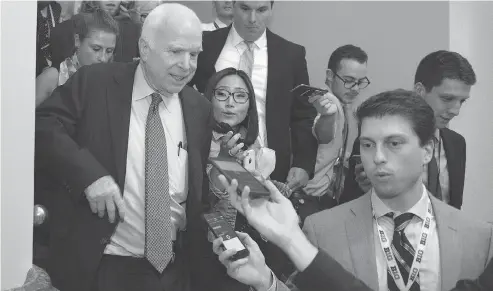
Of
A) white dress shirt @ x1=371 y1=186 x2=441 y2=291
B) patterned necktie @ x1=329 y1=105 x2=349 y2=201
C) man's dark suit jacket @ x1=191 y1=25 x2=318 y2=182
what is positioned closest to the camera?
white dress shirt @ x1=371 y1=186 x2=441 y2=291

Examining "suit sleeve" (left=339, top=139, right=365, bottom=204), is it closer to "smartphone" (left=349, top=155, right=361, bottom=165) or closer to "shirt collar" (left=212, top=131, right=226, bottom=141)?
"smartphone" (left=349, top=155, right=361, bottom=165)

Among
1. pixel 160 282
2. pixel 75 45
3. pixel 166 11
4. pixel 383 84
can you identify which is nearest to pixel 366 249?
pixel 160 282

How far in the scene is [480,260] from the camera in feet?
7.64

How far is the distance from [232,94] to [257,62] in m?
0.43

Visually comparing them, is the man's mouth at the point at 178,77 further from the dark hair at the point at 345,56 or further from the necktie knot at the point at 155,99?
the dark hair at the point at 345,56

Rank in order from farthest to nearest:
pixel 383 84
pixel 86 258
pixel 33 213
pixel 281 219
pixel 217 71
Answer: pixel 383 84, pixel 217 71, pixel 86 258, pixel 33 213, pixel 281 219

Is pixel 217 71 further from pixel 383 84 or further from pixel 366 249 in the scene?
pixel 383 84

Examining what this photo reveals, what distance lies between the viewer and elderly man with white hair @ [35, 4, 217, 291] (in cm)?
251

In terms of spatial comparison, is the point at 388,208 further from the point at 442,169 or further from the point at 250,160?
the point at 442,169

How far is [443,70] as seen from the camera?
360cm

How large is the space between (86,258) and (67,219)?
17cm

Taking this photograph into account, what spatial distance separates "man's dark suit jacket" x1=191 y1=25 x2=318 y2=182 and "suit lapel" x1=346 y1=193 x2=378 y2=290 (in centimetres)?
123

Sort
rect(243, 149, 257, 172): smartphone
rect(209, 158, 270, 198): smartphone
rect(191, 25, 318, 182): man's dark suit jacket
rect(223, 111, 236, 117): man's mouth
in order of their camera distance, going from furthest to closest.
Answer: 1. rect(191, 25, 318, 182): man's dark suit jacket
2. rect(223, 111, 236, 117): man's mouth
3. rect(243, 149, 257, 172): smartphone
4. rect(209, 158, 270, 198): smartphone

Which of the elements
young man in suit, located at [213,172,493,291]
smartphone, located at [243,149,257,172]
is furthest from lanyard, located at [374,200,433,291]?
smartphone, located at [243,149,257,172]
